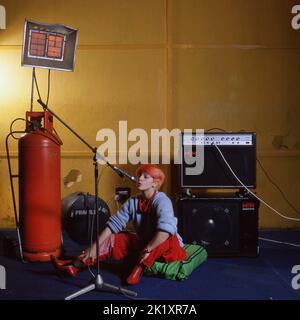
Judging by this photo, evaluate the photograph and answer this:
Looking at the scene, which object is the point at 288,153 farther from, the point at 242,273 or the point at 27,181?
the point at 27,181

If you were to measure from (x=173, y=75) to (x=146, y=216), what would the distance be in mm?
1853

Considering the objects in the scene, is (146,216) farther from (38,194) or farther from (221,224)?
(38,194)

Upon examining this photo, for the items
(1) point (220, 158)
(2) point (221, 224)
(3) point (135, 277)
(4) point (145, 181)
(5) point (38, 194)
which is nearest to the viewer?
(3) point (135, 277)

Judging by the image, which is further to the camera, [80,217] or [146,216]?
[80,217]

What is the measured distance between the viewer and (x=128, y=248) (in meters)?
3.02

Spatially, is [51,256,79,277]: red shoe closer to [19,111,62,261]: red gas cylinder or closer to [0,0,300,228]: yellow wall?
[19,111,62,261]: red gas cylinder

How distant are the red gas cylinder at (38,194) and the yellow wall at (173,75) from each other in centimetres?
106

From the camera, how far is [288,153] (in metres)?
4.22

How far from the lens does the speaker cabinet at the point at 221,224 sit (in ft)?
10.8

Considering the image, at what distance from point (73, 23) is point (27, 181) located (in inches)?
76.2

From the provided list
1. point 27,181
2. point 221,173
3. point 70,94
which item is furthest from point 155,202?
point 70,94

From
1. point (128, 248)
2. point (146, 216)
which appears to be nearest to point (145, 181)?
point (146, 216)

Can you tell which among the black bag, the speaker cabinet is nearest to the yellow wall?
the black bag
